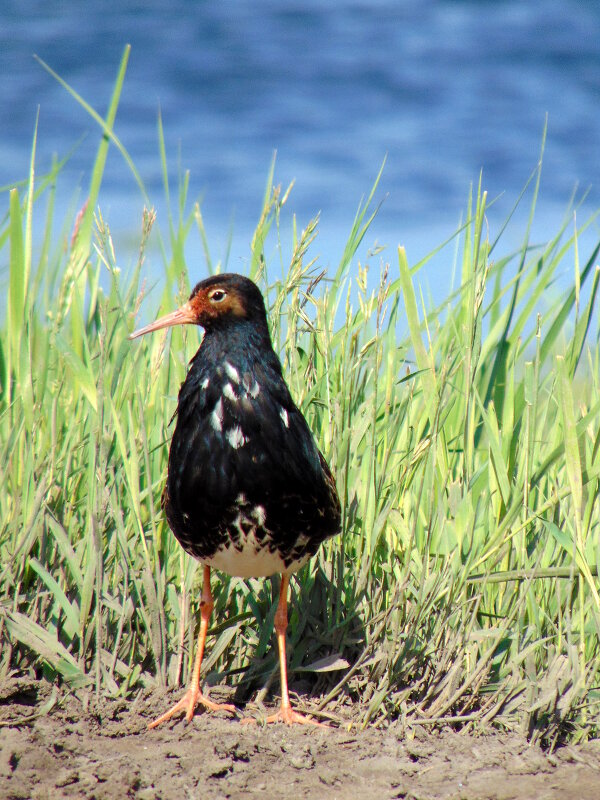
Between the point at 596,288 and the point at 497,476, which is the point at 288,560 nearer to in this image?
the point at 497,476

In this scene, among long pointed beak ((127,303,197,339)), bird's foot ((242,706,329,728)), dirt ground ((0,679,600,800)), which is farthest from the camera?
long pointed beak ((127,303,197,339))

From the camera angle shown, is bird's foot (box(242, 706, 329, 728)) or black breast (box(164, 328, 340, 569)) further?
bird's foot (box(242, 706, 329, 728))

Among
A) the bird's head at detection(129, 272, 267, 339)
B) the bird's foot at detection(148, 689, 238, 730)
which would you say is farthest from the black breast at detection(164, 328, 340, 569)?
the bird's foot at detection(148, 689, 238, 730)

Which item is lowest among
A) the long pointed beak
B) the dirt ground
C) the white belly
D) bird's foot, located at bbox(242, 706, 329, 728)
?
the dirt ground

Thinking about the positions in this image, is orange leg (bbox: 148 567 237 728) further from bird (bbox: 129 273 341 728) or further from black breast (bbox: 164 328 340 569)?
black breast (bbox: 164 328 340 569)

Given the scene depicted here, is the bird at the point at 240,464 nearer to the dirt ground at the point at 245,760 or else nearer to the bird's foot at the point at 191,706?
the bird's foot at the point at 191,706

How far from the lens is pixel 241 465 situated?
3.02 m

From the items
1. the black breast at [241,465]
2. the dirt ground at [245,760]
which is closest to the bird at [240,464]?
the black breast at [241,465]

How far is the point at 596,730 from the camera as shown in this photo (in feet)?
9.89

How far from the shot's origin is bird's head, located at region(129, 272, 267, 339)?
317 centimetres

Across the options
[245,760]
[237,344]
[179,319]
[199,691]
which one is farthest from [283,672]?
[179,319]

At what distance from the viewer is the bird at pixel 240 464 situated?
3.02 meters

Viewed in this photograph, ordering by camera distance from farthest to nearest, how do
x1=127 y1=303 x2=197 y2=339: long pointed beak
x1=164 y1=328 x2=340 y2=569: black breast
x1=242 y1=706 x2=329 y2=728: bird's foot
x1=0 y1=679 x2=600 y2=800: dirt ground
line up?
x1=127 y1=303 x2=197 y2=339: long pointed beak → x1=242 y1=706 x2=329 y2=728: bird's foot → x1=164 y1=328 x2=340 y2=569: black breast → x1=0 y1=679 x2=600 y2=800: dirt ground

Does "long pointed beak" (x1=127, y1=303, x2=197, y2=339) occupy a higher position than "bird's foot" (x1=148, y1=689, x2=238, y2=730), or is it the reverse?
"long pointed beak" (x1=127, y1=303, x2=197, y2=339)
